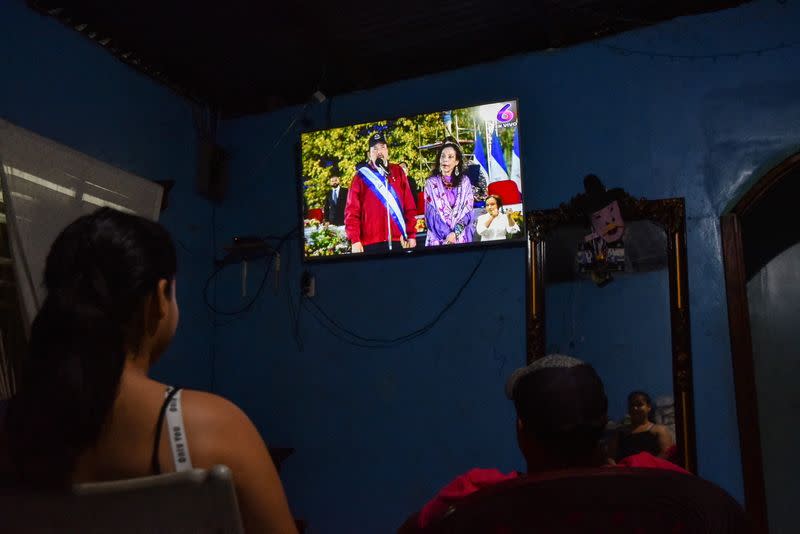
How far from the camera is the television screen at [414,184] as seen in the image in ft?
10.1

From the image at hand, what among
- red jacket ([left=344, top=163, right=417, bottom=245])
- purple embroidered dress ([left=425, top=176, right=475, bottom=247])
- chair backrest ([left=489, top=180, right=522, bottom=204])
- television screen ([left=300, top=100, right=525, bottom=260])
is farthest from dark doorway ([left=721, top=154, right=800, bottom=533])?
red jacket ([left=344, top=163, right=417, bottom=245])

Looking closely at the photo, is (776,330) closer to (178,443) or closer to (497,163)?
(497,163)

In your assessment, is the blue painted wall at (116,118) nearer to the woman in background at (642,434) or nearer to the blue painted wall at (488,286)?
the blue painted wall at (488,286)

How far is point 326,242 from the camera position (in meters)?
3.36

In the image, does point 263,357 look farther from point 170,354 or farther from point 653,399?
point 653,399

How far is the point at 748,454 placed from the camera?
8.36 ft

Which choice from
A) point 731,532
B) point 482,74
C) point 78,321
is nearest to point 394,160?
point 482,74

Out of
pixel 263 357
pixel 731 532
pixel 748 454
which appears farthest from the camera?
pixel 263 357

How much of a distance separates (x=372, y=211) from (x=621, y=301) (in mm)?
1368

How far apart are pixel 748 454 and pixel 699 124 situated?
1.49m

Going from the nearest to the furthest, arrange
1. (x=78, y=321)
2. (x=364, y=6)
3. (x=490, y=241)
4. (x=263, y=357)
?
(x=78, y=321) < (x=364, y=6) < (x=490, y=241) < (x=263, y=357)

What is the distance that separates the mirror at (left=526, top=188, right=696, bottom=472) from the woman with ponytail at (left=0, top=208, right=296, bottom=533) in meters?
2.10

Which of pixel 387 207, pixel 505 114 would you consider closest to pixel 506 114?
pixel 505 114

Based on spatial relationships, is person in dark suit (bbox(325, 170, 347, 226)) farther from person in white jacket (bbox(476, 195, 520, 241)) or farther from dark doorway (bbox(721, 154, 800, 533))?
dark doorway (bbox(721, 154, 800, 533))
